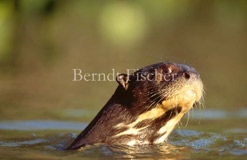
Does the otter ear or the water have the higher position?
the otter ear

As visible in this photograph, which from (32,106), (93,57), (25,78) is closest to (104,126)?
(32,106)

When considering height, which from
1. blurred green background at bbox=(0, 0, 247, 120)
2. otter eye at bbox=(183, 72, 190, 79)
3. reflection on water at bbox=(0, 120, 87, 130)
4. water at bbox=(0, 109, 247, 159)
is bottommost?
water at bbox=(0, 109, 247, 159)

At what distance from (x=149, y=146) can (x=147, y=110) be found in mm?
315

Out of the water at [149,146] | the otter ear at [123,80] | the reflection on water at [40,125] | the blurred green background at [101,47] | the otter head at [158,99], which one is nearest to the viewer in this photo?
the water at [149,146]

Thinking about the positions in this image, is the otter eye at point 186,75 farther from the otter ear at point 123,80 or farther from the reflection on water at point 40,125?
the reflection on water at point 40,125

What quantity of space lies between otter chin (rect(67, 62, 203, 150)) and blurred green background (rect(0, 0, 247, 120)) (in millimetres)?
2113

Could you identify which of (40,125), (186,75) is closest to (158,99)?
(186,75)

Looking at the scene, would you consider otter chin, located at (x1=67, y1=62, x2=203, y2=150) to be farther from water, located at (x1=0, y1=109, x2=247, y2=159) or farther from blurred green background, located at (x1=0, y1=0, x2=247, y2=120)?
blurred green background, located at (x1=0, y1=0, x2=247, y2=120)

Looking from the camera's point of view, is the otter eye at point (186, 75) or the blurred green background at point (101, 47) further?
the blurred green background at point (101, 47)

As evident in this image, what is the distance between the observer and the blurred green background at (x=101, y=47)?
10391 mm

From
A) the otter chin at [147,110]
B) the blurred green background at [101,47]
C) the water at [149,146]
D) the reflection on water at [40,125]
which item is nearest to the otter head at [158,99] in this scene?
the otter chin at [147,110]

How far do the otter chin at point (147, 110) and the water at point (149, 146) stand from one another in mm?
130

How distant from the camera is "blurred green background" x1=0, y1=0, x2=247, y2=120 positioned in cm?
1039

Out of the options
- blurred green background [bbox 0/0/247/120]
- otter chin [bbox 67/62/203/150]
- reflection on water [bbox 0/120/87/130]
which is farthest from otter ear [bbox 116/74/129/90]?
blurred green background [bbox 0/0/247/120]
